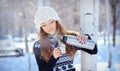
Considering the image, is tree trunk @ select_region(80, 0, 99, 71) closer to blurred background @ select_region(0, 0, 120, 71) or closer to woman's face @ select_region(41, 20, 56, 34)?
blurred background @ select_region(0, 0, 120, 71)

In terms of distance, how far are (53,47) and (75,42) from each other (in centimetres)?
10

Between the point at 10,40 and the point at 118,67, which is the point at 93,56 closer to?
the point at 118,67

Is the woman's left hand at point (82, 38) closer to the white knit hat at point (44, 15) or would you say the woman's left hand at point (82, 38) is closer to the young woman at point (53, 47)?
the young woman at point (53, 47)

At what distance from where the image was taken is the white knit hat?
3.35ft

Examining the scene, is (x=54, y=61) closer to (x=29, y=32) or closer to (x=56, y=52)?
(x=56, y=52)

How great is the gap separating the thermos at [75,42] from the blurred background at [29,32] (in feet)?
0.20

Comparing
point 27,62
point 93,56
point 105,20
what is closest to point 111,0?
point 105,20

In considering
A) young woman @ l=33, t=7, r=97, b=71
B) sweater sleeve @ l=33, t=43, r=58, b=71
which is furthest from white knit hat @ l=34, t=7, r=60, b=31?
sweater sleeve @ l=33, t=43, r=58, b=71

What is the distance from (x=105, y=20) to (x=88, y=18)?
129mm

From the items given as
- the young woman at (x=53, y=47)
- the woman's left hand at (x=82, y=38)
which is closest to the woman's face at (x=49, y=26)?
the young woman at (x=53, y=47)

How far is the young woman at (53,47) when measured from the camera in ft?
3.44

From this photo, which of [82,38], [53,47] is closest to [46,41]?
[53,47]

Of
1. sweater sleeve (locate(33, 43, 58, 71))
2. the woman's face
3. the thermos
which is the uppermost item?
the woman's face

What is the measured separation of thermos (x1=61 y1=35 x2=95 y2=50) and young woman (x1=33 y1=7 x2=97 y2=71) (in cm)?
1
